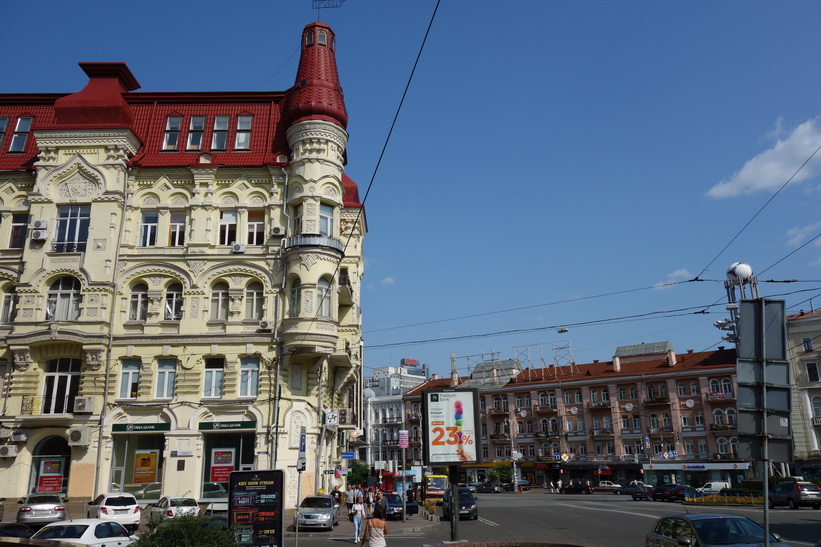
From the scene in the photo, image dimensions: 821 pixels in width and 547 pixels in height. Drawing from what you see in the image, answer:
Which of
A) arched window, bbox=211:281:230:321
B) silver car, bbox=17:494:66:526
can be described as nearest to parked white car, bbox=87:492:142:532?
silver car, bbox=17:494:66:526

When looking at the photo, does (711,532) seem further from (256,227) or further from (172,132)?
(172,132)

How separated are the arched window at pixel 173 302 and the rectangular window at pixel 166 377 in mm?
2294

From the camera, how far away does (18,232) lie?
3353cm

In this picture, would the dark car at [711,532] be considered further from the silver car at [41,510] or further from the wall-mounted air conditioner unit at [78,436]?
the wall-mounted air conditioner unit at [78,436]

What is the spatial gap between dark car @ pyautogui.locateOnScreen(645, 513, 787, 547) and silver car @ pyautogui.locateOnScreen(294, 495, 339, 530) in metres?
16.2

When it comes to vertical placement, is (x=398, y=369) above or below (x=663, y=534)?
above

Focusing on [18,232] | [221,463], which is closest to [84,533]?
[221,463]

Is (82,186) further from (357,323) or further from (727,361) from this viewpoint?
(727,361)

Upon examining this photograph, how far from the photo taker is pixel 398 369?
133750 millimetres

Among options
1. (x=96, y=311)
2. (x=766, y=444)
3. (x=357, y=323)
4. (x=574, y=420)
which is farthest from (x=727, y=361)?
(x=766, y=444)

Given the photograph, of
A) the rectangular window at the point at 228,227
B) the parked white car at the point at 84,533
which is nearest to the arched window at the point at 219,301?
the rectangular window at the point at 228,227

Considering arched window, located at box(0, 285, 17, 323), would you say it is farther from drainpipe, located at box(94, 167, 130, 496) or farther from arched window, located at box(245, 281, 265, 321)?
arched window, located at box(245, 281, 265, 321)

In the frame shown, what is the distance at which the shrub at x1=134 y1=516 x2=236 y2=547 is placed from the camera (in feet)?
30.9

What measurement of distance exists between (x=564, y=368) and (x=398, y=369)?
184 ft
